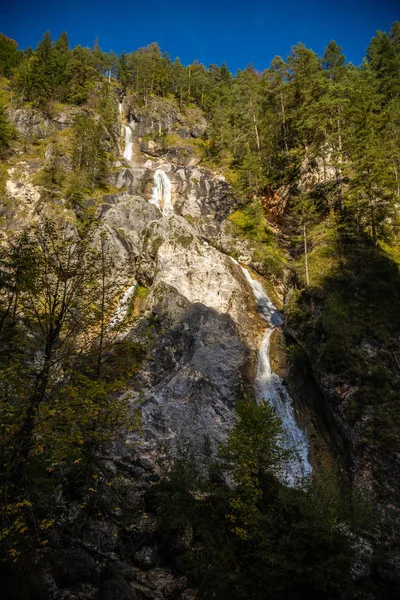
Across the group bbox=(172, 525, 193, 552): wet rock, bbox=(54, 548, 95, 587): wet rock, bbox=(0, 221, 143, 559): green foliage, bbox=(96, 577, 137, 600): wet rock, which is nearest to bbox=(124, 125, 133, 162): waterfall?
bbox=(0, 221, 143, 559): green foliage

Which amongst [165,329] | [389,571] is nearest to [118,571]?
[389,571]

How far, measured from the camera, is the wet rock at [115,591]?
7988 mm

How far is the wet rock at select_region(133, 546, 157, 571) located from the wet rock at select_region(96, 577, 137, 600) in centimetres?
228

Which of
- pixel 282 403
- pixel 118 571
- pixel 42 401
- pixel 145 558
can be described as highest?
pixel 282 403

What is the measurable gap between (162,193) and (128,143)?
63.4 feet

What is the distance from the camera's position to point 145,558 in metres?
10.7

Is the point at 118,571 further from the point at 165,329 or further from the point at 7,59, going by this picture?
the point at 7,59

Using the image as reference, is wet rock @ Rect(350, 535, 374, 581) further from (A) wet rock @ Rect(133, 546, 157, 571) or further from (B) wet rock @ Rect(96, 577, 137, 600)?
(B) wet rock @ Rect(96, 577, 137, 600)

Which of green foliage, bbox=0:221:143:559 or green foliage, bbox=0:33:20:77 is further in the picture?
green foliage, bbox=0:33:20:77

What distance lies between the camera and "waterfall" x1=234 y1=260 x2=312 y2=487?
56.3ft

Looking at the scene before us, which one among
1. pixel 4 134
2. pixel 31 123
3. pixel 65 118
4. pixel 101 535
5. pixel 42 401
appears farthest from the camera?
pixel 65 118

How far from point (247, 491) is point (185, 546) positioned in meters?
2.78

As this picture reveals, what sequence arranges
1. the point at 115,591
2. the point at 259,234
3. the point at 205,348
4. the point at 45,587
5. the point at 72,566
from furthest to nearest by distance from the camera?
the point at 259,234 → the point at 205,348 → the point at 72,566 → the point at 115,591 → the point at 45,587

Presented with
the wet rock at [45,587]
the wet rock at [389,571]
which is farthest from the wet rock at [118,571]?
the wet rock at [389,571]
